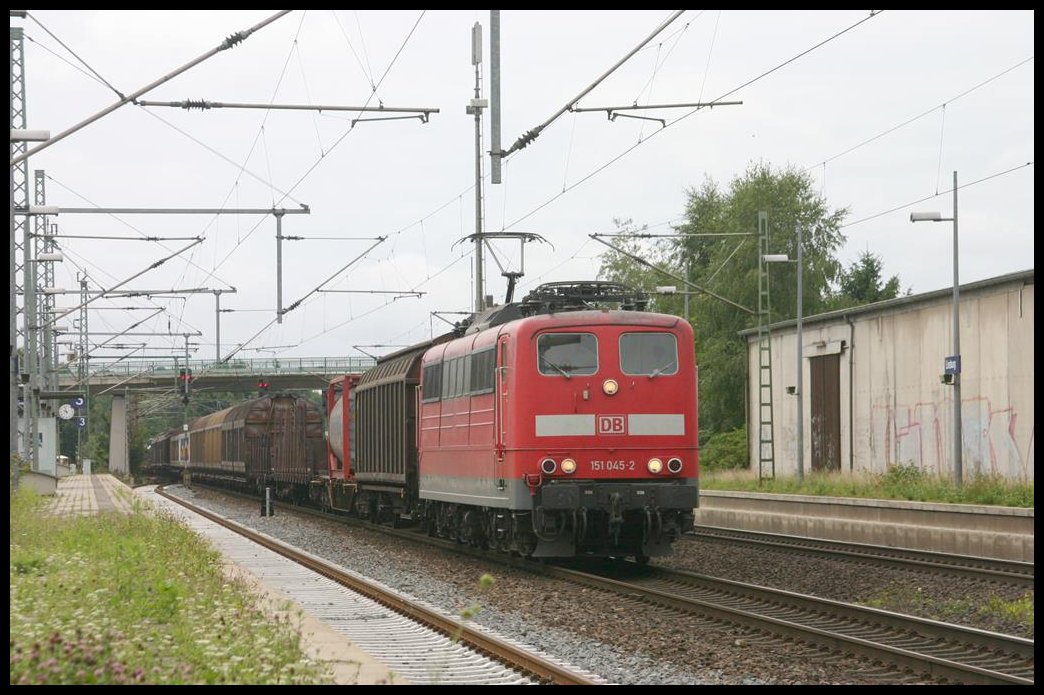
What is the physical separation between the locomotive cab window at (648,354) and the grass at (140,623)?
5708 millimetres

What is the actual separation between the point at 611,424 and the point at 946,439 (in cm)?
1584

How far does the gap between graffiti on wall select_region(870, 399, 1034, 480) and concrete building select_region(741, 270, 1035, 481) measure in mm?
25

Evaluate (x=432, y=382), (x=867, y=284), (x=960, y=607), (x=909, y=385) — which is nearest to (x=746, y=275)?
(x=867, y=284)

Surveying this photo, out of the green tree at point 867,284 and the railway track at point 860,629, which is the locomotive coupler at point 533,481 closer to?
the railway track at point 860,629

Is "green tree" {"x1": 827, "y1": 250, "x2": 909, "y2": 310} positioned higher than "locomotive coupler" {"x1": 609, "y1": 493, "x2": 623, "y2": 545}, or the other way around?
"green tree" {"x1": 827, "y1": 250, "x2": 909, "y2": 310}

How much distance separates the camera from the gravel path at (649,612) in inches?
402

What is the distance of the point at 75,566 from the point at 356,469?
1450 cm

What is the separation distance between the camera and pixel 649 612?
13609 millimetres

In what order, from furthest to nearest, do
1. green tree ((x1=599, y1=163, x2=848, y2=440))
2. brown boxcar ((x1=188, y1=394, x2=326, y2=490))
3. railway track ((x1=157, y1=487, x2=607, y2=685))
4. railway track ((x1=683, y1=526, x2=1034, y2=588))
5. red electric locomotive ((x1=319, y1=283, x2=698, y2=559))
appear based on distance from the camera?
green tree ((x1=599, y1=163, x2=848, y2=440)) < brown boxcar ((x1=188, y1=394, x2=326, y2=490)) < red electric locomotive ((x1=319, y1=283, x2=698, y2=559)) < railway track ((x1=683, y1=526, x2=1034, y2=588)) < railway track ((x1=157, y1=487, x2=607, y2=685))

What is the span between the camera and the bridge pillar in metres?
83.7

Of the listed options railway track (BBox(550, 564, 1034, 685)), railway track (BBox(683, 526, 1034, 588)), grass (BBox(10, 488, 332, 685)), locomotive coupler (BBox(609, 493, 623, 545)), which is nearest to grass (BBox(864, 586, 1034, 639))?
railway track (BBox(683, 526, 1034, 588))

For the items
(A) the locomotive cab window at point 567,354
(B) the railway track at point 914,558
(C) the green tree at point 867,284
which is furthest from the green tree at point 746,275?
(A) the locomotive cab window at point 567,354

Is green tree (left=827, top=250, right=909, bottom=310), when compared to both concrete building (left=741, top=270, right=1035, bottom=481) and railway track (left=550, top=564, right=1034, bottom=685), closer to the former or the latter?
concrete building (left=741, top=270, right=1035, bottom=481)
